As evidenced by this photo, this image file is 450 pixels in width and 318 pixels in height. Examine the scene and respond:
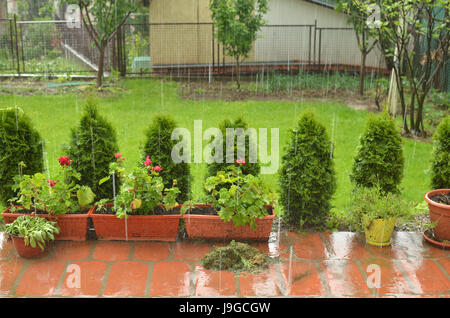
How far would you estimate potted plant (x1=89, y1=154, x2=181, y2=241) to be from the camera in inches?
173

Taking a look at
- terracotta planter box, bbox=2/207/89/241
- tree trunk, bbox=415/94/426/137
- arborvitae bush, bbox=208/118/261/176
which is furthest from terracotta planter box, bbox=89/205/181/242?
tree trunk, bbox=415/94/426/137

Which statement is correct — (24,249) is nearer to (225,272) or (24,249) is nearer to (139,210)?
(139,210)

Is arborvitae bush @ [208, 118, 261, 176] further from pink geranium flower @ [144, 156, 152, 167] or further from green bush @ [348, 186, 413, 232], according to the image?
green bush @ [348, 186, 413, 232]

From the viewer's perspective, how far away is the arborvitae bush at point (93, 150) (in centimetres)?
477

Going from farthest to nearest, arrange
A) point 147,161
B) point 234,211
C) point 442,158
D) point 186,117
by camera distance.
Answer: point 186,117 → point 442,158 → point 147,161 → point 234,211

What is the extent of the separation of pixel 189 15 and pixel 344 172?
9689 millimetres

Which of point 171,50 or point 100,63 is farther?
point 171,50

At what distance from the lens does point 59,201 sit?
175 inches

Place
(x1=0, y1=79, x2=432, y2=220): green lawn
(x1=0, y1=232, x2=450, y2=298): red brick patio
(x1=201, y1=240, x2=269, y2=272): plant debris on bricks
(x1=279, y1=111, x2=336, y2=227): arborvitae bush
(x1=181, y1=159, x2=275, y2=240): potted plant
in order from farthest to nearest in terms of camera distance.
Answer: (x1=0, y1=79, x2=432, y2=220): green lawn
(x1=279, y1=111, x2=336, y2=227): arborvitae bush
(x1=181, y1=159, x2=275, y2=240): potted plant
(x1=201, y1=240, x2=269, y2=272): plant debris on bricks
(x1=0, y1=232, x2=450, y2=298): red brick patio

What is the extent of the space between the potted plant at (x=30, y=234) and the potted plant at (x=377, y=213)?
2763 millimetres

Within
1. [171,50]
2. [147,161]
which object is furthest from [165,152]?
[171,50]

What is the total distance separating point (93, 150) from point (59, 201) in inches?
23.8

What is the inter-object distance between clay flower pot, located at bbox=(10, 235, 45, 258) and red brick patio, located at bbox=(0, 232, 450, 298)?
6 centimetres

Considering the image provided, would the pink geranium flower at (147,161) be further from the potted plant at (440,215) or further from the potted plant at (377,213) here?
the potted plant at (440,215)
